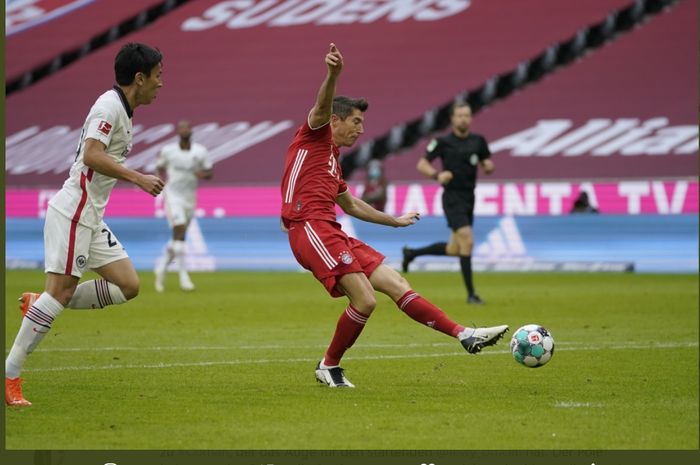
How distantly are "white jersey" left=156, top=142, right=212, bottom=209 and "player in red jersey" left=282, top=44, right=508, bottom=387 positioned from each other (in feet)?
33.1

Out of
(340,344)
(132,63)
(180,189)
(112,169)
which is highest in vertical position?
(132,63)

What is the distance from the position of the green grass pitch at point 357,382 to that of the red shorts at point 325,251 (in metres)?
0.77

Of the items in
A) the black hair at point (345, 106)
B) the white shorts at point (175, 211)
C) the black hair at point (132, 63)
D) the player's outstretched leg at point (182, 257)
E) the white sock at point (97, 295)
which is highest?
the black hair at point (132, 63)

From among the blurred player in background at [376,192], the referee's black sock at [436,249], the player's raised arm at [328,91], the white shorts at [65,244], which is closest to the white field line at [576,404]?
the player's raised arm at [328,91]

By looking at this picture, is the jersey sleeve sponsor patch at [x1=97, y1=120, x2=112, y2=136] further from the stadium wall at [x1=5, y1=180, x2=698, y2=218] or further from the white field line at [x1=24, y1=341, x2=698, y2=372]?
the stadium wall at [x1=5, y1=180, x2=698, y2=218]

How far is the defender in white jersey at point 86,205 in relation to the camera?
7398 mm

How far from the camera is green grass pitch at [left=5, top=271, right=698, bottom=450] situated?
639 centimetres

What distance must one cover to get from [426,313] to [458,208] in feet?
24.1

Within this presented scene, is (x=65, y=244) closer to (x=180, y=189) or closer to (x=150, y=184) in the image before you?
(x=150, y=184)

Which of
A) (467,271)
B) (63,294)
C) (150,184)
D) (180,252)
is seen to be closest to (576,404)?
(150,184)

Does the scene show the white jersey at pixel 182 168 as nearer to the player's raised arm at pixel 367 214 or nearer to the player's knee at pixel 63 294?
the player's raised arm at pixel 367 214

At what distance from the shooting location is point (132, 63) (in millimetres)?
7664

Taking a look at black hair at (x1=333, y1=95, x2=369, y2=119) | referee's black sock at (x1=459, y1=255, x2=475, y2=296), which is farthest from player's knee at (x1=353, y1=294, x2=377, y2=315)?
referee's black sock at (x1=459, y1=255, x2=475, y2=296)
